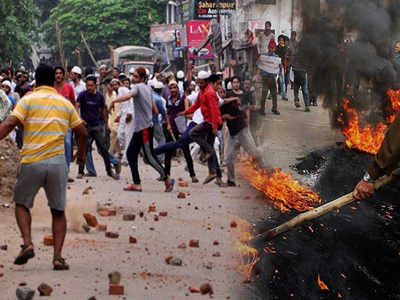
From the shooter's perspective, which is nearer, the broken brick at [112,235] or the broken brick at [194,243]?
the broken brick at [194,243]

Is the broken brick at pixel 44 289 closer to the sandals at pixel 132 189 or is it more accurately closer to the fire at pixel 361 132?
the sandals at pixel 132 189

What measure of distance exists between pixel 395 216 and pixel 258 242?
103 inches

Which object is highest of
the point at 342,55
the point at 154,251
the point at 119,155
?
the point at 342,55

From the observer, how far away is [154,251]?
6.65 m

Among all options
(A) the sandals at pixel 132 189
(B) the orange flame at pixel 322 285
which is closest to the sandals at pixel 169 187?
(A) the sandals at pixel 132 189

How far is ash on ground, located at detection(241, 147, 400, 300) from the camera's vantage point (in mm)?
5672

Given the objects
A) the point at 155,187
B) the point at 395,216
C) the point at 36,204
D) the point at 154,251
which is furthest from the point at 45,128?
the point at 155,187

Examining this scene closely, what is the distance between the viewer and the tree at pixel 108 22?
184ft

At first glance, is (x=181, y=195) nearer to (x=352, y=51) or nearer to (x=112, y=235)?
(x=112, y=235)

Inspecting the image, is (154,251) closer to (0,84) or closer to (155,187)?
(155,187)

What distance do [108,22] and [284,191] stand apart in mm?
48664

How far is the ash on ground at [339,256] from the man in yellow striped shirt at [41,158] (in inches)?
64.2

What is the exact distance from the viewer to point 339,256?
6.67m

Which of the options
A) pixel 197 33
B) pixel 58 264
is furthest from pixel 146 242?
pixel 197 33
